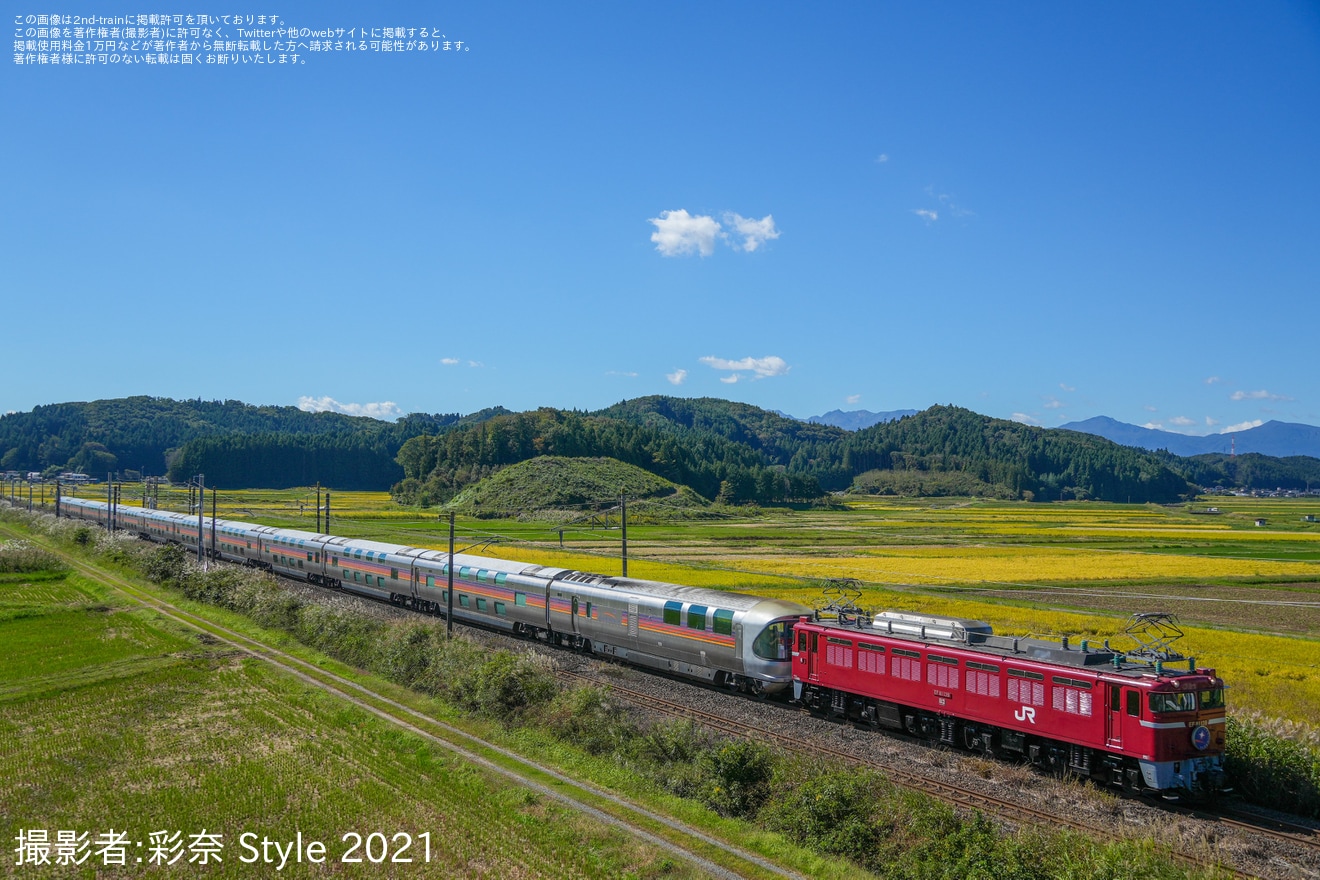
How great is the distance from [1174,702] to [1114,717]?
1371mm

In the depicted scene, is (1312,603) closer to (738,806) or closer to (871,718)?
(871,718)

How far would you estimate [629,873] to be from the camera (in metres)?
17.8

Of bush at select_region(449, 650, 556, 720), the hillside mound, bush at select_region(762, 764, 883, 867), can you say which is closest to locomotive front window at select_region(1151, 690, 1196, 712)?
bush at select_region(762, 764, 883, 867)

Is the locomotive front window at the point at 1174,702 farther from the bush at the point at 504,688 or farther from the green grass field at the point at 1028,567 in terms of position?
the bush at the point at 504,688

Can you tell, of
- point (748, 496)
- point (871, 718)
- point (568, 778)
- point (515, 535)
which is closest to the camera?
point (568, 778)

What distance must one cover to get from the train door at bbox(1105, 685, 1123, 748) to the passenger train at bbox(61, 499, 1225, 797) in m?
0.03

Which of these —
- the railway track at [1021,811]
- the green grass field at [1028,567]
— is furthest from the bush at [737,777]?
the green grass field at [1028,567]

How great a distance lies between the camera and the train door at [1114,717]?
846 inches

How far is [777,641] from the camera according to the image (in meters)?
31.2

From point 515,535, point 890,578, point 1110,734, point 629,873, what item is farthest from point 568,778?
point 515,535

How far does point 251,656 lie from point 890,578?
139ft

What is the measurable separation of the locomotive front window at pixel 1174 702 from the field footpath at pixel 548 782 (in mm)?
9445

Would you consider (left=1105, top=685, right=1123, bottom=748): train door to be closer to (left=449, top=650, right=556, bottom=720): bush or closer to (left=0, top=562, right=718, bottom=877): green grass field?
(left=0, top=562, right=718, bottom=877): green grass field

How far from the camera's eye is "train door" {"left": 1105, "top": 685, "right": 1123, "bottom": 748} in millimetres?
21500
